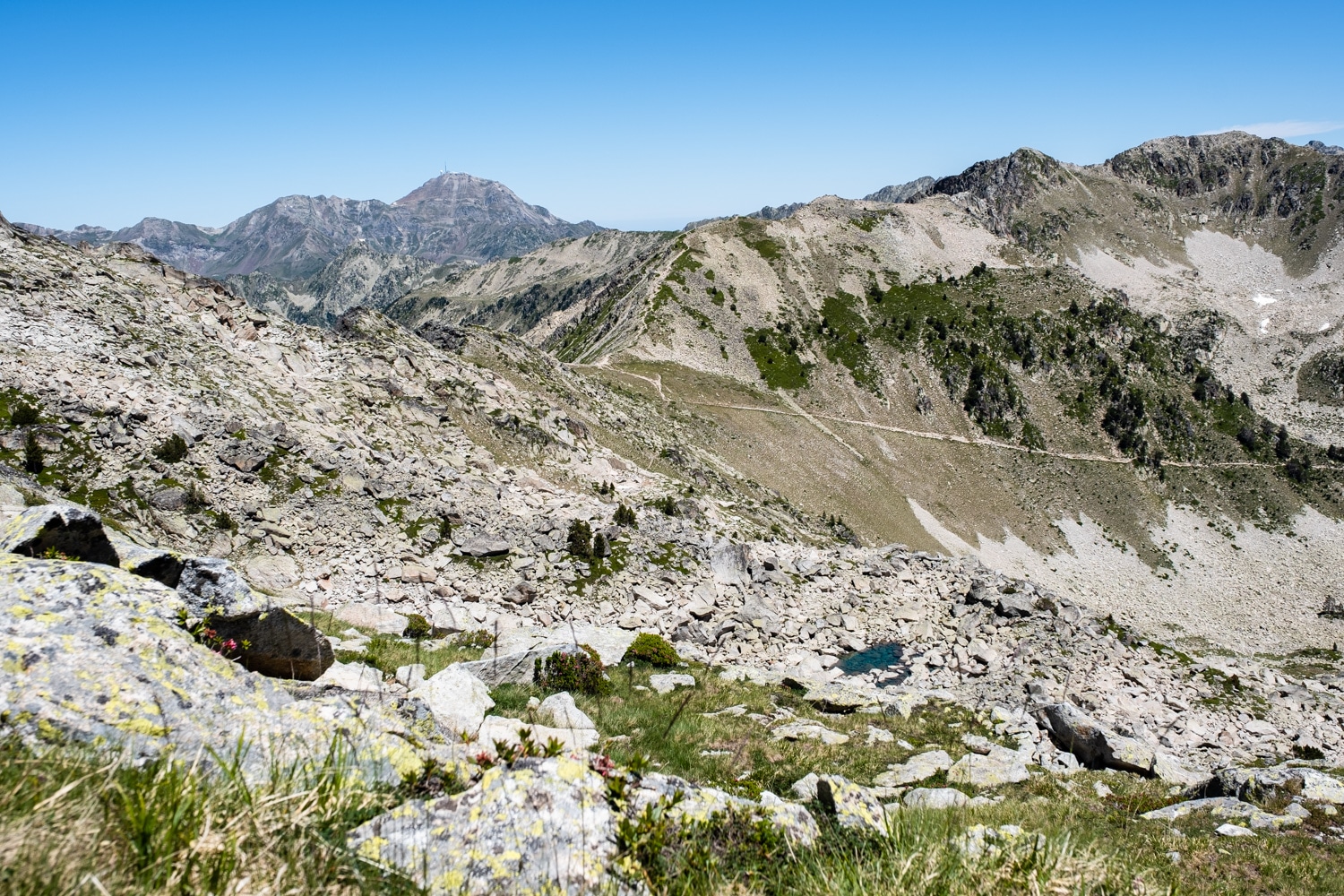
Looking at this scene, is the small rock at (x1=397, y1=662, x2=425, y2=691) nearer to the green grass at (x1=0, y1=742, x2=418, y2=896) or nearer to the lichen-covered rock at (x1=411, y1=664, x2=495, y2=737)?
the lichen-covered rock at (x1=411, y1=664, x2=495, y2=737)

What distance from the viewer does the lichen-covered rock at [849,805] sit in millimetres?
6434

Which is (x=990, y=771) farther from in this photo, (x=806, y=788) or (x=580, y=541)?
(x=580, y=541)

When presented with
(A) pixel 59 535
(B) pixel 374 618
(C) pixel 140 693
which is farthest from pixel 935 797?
(B) pixel 374 618

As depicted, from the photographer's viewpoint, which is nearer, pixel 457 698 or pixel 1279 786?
pixel 457 698

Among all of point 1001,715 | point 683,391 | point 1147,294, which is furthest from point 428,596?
point 1147,294

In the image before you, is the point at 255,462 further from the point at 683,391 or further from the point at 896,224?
the point at 896,224

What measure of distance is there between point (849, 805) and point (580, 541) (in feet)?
95.7

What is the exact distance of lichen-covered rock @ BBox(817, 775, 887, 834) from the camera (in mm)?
6434

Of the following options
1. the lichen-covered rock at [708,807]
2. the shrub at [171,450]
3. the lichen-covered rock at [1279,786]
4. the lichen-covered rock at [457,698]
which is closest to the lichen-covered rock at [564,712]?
the lichen-covered rock at [457,698]

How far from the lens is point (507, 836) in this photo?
15.8 feet

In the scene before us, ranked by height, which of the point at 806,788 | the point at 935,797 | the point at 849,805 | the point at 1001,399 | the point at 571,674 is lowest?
the point at 571,674

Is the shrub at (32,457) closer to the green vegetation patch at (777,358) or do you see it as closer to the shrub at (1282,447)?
the green vegetation patch at (777,358)

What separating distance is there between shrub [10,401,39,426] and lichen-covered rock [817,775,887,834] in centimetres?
3528

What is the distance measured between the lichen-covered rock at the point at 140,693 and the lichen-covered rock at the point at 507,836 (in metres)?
0.63
